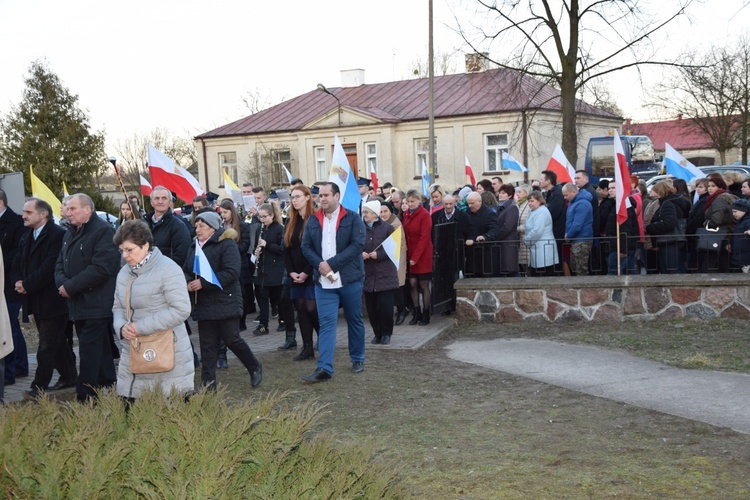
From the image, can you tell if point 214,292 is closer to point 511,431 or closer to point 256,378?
point 256,378

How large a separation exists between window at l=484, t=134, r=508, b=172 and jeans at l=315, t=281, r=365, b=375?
112ft

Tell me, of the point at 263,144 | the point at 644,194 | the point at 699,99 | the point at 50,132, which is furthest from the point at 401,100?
the point at 644,194

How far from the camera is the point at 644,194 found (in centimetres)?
1428

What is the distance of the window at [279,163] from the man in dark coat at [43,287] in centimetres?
3945

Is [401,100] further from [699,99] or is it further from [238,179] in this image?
[699,99]

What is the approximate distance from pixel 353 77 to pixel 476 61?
75.4 ft

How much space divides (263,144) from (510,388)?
4214 cm

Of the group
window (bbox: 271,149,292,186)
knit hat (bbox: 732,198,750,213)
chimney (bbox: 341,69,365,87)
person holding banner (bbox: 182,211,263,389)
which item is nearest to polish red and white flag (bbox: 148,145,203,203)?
person holding banner (bbox: 182,211,263,389)

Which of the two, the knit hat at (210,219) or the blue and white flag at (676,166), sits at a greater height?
the blue and white flag at (676,166)

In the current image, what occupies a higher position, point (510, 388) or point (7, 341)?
point (7, 341)

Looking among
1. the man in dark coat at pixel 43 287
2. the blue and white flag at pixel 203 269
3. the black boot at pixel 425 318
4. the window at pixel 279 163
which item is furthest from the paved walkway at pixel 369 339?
the window at pixel 279 163

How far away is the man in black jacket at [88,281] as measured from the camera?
718 cm

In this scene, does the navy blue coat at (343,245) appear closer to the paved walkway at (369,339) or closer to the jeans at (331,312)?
the jeans at (331,312)

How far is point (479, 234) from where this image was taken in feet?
39.5
